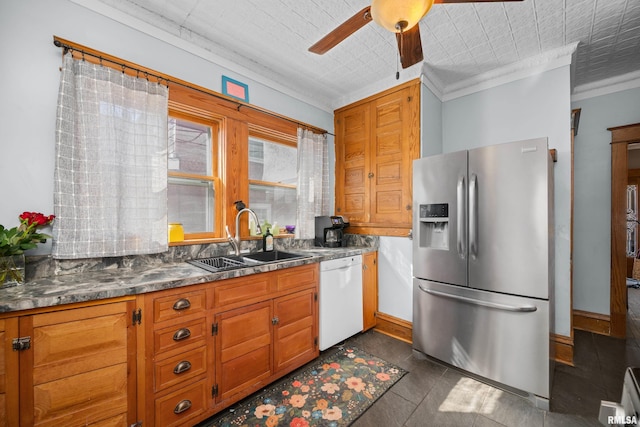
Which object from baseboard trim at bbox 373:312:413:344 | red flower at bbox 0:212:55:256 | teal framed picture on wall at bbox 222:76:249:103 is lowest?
baseboard trim at bbox 373:312:413:344

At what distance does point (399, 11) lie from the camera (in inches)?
44.1

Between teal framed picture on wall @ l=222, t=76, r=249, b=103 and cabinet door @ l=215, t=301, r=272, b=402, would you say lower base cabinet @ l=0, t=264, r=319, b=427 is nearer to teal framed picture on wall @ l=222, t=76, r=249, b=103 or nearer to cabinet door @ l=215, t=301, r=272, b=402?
cabinet door @ l=215, t=301, r=272, b=402

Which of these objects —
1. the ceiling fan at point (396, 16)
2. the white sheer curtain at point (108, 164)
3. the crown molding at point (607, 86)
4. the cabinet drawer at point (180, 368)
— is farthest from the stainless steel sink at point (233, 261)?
the crown molding at point (607, 86)

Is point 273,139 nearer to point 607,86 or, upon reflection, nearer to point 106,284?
point 106,284

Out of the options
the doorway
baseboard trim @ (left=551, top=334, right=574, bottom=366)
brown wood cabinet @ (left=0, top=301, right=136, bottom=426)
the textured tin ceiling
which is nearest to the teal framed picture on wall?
the textured tin ceiling

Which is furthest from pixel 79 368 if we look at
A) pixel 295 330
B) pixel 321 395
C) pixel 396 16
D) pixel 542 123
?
pixel 542 123

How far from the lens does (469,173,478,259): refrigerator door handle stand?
204 centimetres

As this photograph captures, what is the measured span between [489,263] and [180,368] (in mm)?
2227

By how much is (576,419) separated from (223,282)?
8.01 ft

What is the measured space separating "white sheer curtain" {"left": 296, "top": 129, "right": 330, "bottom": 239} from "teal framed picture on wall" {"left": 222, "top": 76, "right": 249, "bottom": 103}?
0.70 metres

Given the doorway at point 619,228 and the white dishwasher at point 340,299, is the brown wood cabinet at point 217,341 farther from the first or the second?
the doorway at point 619,228

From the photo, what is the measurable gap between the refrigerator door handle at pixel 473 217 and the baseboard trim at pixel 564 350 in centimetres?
126

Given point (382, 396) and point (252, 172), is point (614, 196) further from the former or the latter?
point (252, 172)

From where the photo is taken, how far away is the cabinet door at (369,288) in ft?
9.24
